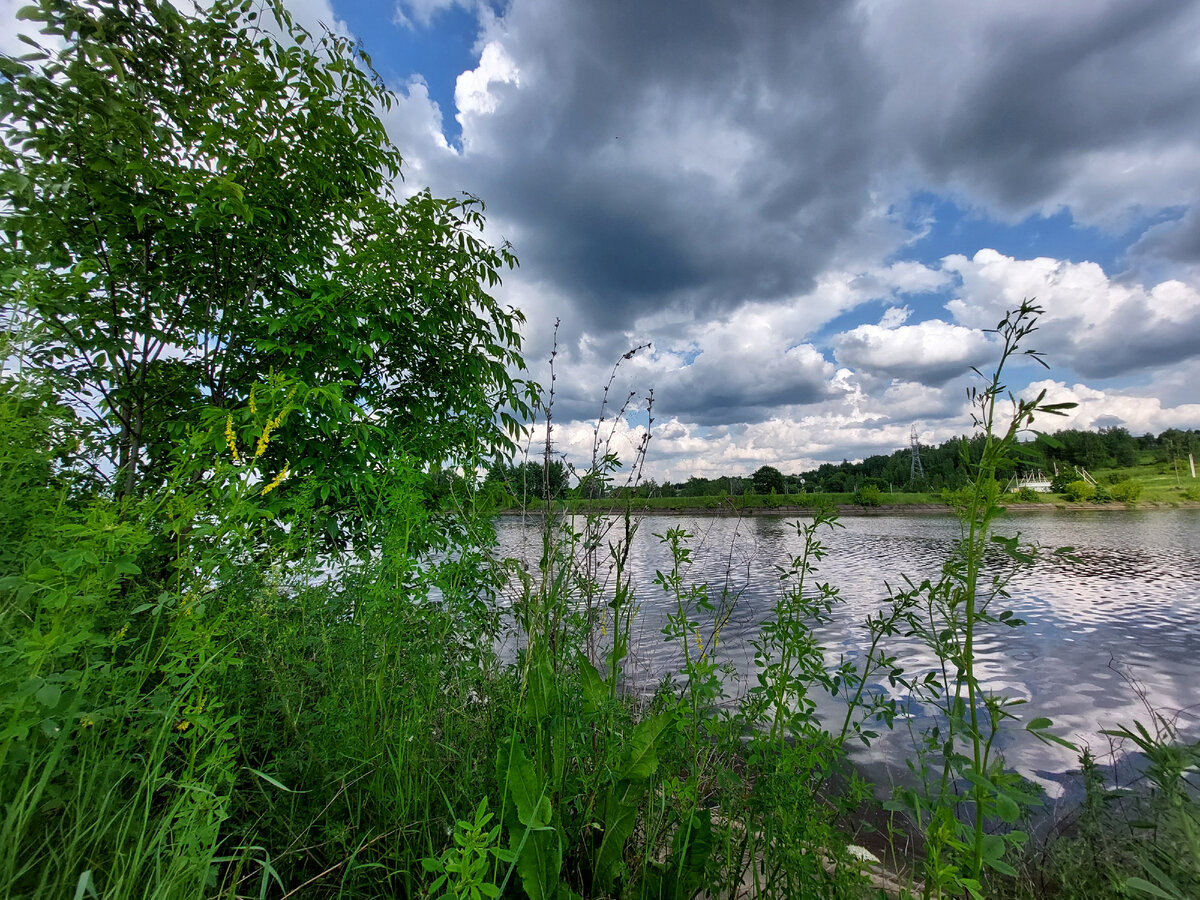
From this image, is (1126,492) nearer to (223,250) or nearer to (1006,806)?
(1006,806)

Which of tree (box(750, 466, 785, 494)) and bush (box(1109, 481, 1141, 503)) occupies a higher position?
tree (box(750, 466, 785, 494))

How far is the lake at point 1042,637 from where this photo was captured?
448 centimetres

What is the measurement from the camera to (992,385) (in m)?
1.52

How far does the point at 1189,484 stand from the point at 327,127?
78453 millimetres

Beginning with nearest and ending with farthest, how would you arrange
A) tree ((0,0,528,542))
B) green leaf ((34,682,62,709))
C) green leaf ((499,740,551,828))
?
green leaf ((34,682,62,709)) → green leaf ((499,740,551,828)) → tree ((0,0,528,542))

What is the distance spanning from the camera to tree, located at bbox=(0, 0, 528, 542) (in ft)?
7.78

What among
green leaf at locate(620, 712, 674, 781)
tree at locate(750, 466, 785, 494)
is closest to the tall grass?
green leaf at locate(620, 712, 674, 781)

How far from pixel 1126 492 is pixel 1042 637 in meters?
56.5

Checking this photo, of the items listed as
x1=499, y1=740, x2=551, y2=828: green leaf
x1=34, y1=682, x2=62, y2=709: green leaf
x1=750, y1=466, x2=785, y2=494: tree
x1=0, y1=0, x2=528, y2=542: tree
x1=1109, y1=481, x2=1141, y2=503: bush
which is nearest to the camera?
x1=34, y1=682, x2=62, y2=709: green leaf

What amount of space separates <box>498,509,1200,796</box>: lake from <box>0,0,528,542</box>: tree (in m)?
1.51

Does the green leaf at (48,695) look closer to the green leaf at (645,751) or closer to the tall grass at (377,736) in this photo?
the tall grass at (377,736)

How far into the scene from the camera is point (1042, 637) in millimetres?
8086

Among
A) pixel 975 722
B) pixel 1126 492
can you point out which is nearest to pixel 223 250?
pixel 975 722

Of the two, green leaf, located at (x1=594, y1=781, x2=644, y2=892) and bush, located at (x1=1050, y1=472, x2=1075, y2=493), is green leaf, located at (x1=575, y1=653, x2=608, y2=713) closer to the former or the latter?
green leaf, located at (x1=594, y1=781, x2=644, y2=892)
